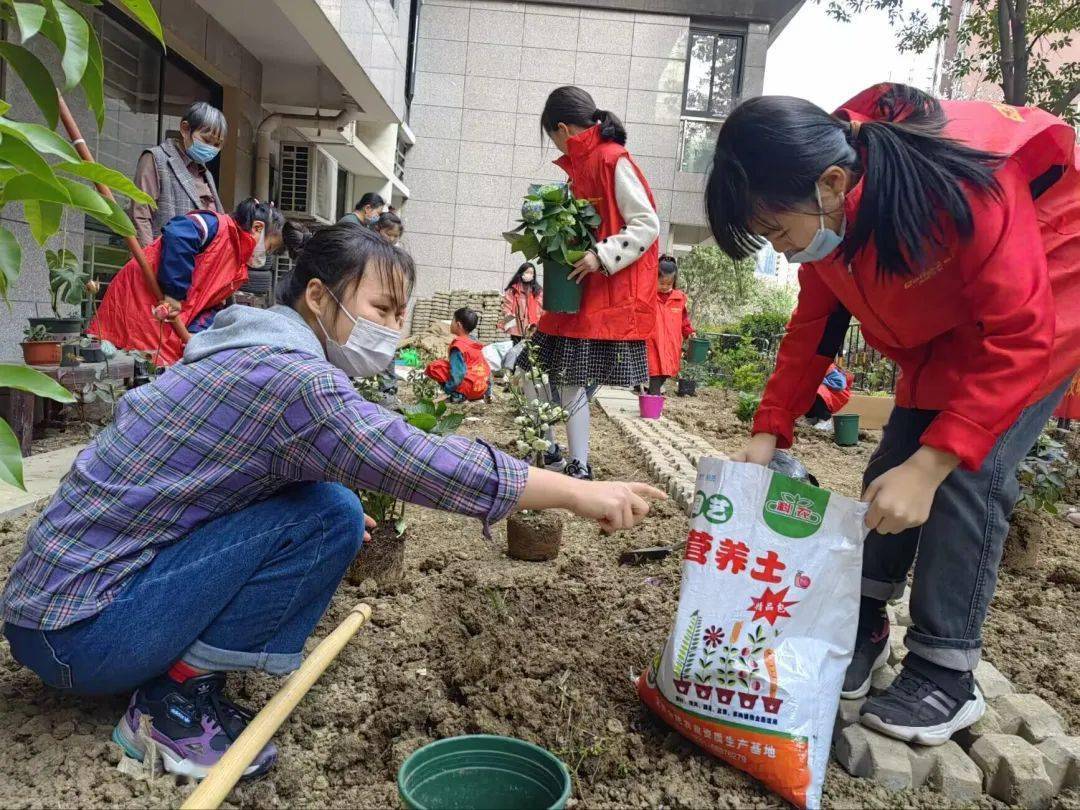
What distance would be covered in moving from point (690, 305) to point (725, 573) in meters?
16.7

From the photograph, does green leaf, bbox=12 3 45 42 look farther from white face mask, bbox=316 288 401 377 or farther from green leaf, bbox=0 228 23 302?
white face mask, bbox=316 288 401 377

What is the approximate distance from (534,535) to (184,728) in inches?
61.4

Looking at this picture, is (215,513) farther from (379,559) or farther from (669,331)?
(669,331)

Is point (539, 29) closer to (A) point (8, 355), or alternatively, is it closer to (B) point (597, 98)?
(B) point (597, 98)

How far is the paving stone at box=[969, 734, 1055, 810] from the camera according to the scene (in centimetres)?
171

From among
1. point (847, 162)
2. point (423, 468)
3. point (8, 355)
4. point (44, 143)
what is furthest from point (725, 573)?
point (8, 355)

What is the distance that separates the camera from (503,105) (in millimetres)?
14445

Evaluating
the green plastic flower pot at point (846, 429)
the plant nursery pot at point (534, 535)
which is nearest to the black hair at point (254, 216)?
the plant nursery pot at point (534, 535)

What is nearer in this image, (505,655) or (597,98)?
(505,655)

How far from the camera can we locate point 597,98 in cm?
1463

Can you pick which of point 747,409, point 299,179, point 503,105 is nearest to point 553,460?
point 747,409

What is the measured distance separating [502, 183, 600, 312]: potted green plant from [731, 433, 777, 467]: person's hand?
1763mm

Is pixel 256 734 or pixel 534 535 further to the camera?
pixel 534 535

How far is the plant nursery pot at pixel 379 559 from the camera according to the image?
2617mm
